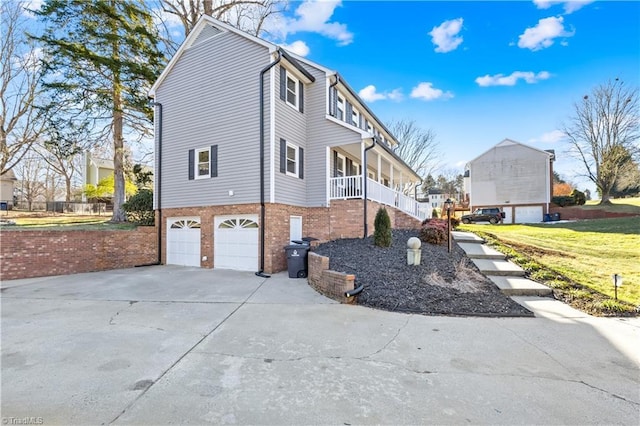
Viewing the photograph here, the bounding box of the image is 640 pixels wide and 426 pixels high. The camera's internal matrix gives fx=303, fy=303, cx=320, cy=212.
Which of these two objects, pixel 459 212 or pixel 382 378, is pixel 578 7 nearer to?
pixel 382 378

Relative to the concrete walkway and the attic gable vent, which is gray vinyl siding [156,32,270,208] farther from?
the concrete walkway

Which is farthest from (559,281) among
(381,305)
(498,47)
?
(498,47)

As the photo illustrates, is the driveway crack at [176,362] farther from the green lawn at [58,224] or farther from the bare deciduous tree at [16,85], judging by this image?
the bare deciduous tree at [16,85]

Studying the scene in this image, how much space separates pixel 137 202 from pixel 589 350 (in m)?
14.9

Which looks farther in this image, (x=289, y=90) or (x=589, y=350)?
(x=289, y=90)

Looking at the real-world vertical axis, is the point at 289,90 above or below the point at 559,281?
above

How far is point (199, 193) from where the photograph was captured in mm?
11461

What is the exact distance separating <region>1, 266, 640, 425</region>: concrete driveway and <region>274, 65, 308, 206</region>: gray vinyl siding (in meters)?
5.18

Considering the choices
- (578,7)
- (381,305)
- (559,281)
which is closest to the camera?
(381,305)

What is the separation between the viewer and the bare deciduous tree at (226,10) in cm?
1694

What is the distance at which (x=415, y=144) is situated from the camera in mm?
31438

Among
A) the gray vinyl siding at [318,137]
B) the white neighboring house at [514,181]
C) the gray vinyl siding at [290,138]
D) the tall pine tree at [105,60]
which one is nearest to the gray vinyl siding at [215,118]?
the gray vinyl siding at [290,138]
